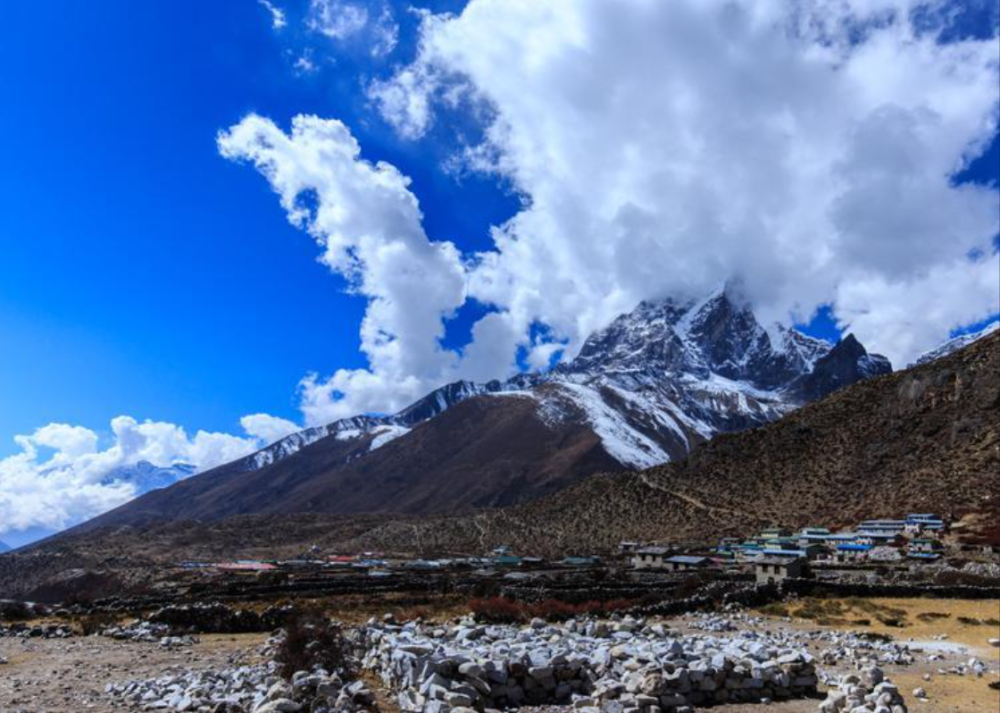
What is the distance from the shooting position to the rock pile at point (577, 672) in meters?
12.2

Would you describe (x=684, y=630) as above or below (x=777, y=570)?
below

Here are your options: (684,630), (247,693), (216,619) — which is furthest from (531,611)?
(247,693)

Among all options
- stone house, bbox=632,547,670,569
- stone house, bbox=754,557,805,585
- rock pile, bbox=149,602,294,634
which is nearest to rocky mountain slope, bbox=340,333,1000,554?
stone house, bbox=632,547,670,569

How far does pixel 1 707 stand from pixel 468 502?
579 ft

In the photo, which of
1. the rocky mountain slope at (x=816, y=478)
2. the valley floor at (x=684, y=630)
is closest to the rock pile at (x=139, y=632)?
the valley floor at (x=684, y=630)

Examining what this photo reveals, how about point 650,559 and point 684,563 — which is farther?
point 650,559

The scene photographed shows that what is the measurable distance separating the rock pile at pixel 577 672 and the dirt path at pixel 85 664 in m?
5.44

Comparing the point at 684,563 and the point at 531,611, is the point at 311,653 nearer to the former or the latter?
the point at 531,611

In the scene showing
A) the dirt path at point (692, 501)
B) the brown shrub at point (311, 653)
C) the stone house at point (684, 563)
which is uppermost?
the dirt path at point (692, 501)

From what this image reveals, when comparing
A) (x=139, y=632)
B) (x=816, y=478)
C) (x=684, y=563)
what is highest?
(x=816, y=478)

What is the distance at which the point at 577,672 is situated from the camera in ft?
44.3

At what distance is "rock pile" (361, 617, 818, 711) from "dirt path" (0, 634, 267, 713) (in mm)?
5443

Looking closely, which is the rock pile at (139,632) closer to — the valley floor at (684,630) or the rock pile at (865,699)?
the valley floor at (684,630)

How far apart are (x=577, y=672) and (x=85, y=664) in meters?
13.1
